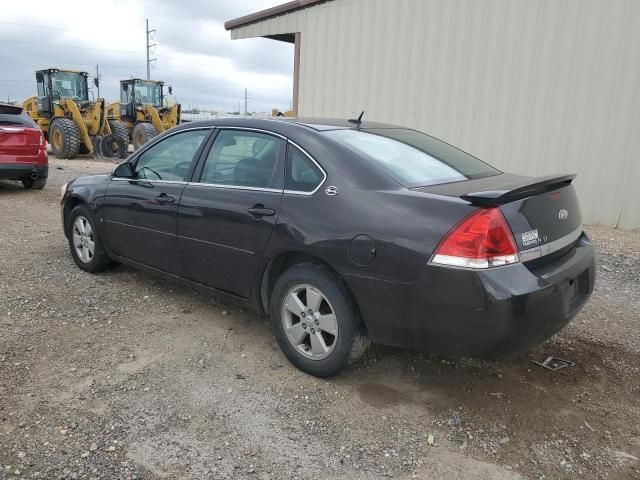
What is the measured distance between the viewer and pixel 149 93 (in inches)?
782

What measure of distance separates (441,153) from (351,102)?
670 centimetres

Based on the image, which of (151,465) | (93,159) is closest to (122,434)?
(151,465)

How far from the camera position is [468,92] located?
854 cm

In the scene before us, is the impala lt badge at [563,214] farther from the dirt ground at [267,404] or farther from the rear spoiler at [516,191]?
the dirt ground at [267,404]

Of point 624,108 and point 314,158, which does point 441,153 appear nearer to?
point 314,158

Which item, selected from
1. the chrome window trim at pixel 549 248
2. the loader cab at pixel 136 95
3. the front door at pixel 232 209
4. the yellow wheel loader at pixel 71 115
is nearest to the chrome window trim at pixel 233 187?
the front door at pixel 232 209

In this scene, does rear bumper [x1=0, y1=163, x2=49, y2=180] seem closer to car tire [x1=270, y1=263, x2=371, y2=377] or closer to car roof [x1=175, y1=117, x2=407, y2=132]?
car roof [x1=175, y1=117, x2=407, y2=132]

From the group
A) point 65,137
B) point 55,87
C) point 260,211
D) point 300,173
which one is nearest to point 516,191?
point 300,173

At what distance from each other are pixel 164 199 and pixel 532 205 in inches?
103

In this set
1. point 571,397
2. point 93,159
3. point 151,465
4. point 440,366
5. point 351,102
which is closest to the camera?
point 151,465

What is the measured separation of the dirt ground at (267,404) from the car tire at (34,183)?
272 inches

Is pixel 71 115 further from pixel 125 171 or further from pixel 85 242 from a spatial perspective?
pixel 125 171

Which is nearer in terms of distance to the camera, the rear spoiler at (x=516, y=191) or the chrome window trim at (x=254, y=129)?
the rear spoiler at (x=516, y=191)

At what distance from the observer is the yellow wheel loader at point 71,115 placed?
16.4 metres
